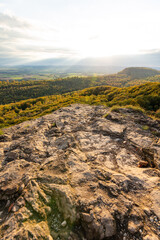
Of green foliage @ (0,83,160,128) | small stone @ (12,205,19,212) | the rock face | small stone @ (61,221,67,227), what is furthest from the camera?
green foliage @ (0,83,160,128)

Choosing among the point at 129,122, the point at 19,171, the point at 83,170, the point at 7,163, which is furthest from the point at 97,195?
the point at 129,122

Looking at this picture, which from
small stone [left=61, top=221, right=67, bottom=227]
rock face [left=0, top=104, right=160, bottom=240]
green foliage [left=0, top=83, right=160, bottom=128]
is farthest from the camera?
green foliage [left=0, top=83, right=160, bottom=128]

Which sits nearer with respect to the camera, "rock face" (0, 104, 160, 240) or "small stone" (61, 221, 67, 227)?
"rock face" (0, 104, 160, 240)

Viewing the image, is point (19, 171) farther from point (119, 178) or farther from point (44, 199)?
point (119, 178)

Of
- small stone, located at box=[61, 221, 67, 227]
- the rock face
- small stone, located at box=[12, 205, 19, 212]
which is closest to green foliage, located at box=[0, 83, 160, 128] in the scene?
the rock face

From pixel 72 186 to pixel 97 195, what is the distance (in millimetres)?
1312

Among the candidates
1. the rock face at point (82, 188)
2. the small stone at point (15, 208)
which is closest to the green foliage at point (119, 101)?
the rock face at point (82, 188)

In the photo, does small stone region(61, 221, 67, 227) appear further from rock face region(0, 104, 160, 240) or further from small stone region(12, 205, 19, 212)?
small stone region(12, 205, 19, 212)

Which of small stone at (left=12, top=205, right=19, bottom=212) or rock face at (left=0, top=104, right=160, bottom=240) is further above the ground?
small stone at (left=12, top=205, right=19, bottom=212)

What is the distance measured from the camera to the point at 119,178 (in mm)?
6219

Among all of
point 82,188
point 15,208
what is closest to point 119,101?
point 82,188

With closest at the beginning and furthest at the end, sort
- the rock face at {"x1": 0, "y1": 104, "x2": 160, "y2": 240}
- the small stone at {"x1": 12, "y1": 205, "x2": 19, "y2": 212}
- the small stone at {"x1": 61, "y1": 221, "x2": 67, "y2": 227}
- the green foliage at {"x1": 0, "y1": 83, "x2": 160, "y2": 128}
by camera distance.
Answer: the rock face at {"x1": 0, "y1": 104, "x2": 160, "y2": 240} < the small stone at {"x1": 61, "y1": 221, "x2": 67, "y2": 227} < the small stone at {"x1": 12, "y1": 205, "x2": 19, "y2": 212} < the green foliage at {"x1": 0, "y1": 83, "x2": 160, "y2": 128}

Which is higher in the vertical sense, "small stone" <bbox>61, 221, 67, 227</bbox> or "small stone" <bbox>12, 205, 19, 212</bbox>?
"small stone" <bbox>12, 205, 19, 212</bbox>

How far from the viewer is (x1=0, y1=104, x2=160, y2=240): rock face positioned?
14.4ft
